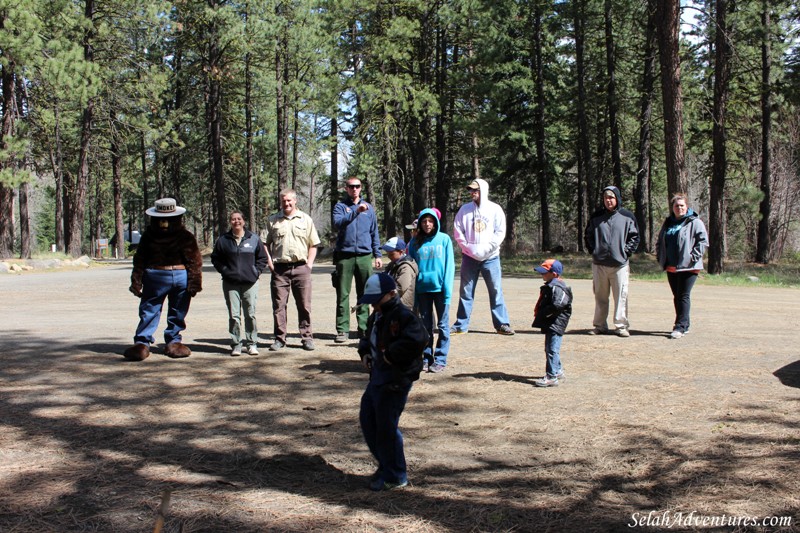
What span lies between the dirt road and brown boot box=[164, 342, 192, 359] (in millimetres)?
187

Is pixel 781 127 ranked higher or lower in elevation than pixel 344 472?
higher

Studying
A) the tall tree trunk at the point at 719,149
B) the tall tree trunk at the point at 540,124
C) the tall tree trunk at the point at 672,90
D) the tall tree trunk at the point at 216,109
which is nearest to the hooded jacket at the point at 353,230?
the tall tree trunk at the point at 672,90

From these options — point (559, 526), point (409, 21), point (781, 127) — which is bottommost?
point (559, 526)

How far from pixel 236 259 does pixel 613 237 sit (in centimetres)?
508

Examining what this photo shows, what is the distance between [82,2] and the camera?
99.8ft

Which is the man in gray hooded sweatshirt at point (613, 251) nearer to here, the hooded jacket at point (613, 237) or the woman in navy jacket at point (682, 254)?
the hooded jacket at point (613, 237)

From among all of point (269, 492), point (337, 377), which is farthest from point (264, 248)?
point (269, 492)

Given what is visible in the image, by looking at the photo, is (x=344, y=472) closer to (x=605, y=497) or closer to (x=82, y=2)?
(x=605, y=497)

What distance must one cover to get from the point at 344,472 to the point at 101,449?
1.85 meters

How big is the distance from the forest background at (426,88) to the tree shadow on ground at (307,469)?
17.1m

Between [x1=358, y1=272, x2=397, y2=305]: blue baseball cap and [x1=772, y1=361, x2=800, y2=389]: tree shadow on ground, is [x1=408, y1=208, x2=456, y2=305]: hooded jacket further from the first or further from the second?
[x1=772, y1=361, x2=800, y2=389]: tree shadow on ground

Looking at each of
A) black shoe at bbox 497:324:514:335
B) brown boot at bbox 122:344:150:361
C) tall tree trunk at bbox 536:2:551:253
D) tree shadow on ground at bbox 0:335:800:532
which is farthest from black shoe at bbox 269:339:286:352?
tall tree trunk at bbox 536:2:551:253

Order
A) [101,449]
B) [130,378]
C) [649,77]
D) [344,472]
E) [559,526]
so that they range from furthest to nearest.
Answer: [649,77] < [130,378] < [101,449] < [344,472] < [559,526]

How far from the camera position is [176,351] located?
842cm
